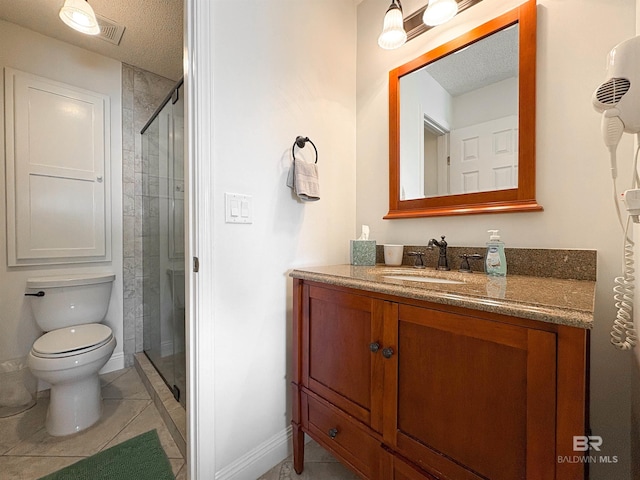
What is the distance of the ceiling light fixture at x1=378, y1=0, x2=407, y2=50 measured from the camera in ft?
3.95

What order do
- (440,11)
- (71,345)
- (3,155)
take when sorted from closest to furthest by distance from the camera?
1. (440,11)
2. (71,345)
3. (3,155)

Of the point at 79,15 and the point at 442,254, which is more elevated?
the point at 79,15

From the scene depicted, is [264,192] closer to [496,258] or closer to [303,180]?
[303,180]

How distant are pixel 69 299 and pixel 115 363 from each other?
2.16 feet

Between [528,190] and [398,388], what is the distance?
0.90 m

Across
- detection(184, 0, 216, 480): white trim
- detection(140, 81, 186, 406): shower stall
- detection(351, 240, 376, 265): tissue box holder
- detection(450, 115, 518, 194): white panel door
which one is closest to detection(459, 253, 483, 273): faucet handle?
detection(450, 115, 518, 194): white panel door

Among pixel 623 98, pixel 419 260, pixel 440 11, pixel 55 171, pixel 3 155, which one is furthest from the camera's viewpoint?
pixel 55 171

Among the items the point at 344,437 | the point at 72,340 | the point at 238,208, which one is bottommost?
the point at 344,437

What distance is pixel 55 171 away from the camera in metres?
1.79

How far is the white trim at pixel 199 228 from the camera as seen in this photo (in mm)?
983

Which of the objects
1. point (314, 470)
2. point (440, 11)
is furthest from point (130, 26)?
point (314, 470)

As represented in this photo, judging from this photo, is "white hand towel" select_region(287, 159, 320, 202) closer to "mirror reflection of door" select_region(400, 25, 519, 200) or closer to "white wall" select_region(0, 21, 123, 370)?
"mirror reflection of door" select_region(400, 25, 519, 200)

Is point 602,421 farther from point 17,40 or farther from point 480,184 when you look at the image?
point 17,40

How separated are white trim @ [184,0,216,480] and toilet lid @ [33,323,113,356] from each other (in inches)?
34.5
